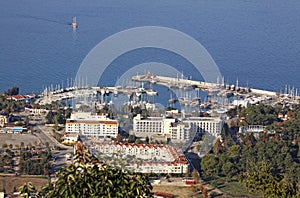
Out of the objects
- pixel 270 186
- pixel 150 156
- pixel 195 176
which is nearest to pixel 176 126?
pixel 150 156

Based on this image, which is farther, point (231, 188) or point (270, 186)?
point (231, 188)

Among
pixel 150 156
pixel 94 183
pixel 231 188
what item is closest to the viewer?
pixel 94 183

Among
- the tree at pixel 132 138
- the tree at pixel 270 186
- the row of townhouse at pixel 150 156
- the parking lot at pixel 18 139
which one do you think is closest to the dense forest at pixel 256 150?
the row of townhouse at pixel 150 156

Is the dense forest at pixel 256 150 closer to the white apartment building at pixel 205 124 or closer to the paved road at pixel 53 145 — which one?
the white apartment building at pixel 205 124

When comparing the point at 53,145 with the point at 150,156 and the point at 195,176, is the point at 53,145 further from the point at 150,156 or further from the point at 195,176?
the point at 195,176

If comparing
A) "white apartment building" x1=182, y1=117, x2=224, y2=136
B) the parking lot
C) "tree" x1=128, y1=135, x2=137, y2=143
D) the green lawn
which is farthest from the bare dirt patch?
the parking lot

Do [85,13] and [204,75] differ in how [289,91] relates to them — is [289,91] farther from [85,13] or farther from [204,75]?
[85,13]

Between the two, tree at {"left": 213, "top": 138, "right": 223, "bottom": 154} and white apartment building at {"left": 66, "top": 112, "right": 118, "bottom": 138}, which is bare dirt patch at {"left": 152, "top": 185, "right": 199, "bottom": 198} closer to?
tree at {"left": 213, "top": 138, "right": 223, "bottom": 154}
